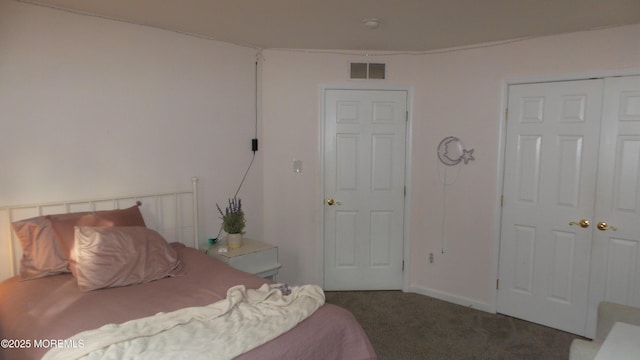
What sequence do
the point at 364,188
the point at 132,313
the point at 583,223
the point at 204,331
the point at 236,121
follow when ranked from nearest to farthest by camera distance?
the point at 204,331 → the point at 132,313 → the point at 583,223 → the point at 236,121 → the point at 364,188

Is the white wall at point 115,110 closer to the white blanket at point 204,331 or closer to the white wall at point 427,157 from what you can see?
the white wall at point 427,157

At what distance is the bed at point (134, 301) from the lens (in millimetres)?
1723

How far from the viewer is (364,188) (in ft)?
13.7

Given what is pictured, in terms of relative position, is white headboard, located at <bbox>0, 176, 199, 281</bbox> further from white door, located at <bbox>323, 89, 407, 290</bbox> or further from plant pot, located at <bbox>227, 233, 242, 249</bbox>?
white door, located at <bbox>323, 89, 407, 290</bbox>

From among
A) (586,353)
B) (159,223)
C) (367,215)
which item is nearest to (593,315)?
(586,353)

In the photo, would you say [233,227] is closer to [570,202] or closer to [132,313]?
[132,313]

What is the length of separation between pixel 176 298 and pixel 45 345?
1.99 ft

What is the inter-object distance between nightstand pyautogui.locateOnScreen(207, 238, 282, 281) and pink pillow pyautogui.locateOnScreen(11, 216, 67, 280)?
1097mm

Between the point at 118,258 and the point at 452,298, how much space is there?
2981mm

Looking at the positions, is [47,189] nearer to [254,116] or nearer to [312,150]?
[254,116]

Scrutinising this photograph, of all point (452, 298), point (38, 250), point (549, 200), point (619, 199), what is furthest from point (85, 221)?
point (619, 199)

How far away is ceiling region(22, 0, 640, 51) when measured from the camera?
2.65m

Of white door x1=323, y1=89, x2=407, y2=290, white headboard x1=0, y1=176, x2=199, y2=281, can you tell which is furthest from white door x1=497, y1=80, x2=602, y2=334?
white headboard x1=0, y1=176, x2=199, y2=281

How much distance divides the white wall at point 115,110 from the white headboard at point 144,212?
0.20 feet
